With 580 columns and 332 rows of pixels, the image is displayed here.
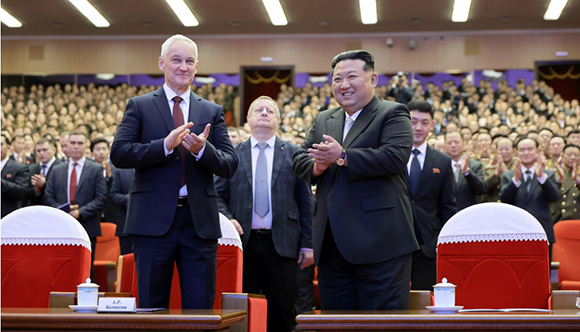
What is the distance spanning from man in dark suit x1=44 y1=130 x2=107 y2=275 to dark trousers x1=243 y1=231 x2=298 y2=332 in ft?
6.56

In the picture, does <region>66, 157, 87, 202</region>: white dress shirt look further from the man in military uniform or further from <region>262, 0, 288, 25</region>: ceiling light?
<region>262, 0, 288, 25</region>: ceiling light

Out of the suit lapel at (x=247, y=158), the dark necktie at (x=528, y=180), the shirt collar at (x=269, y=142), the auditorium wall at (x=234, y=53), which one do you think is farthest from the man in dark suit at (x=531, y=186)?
the auditorium wall at (x=234, y=53)

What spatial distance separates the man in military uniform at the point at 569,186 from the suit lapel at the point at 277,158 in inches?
111

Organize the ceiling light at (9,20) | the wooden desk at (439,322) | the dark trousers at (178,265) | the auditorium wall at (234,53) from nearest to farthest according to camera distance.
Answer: the wooden desk at (439,322), the dark trousers at (178,265), the ceiling light at (9,20), the auditorium wall at (234,53)

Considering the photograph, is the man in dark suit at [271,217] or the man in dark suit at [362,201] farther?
the man in dark suit at [271,217]

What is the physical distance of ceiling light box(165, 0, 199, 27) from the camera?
12.0 meters

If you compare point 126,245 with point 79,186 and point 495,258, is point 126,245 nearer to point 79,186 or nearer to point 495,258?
point 79,186

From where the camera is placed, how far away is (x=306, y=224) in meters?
3.20

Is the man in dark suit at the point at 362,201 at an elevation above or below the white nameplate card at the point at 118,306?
above

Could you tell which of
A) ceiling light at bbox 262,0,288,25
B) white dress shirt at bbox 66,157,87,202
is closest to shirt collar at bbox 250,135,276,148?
white dress shirt at bbox 66,157,87,202

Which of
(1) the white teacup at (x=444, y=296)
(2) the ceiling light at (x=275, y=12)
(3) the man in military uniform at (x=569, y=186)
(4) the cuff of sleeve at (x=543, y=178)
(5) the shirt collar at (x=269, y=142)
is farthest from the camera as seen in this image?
(2) the ceiling light at (x=275, y=12)

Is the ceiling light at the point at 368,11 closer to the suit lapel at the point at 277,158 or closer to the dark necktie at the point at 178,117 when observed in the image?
the suit lapel at the point at 277,158

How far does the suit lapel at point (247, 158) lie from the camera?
3.17 meters

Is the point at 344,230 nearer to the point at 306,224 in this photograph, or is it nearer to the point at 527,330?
the point at 527,330
